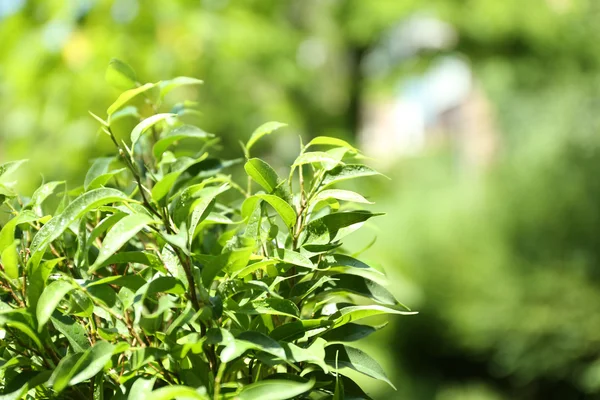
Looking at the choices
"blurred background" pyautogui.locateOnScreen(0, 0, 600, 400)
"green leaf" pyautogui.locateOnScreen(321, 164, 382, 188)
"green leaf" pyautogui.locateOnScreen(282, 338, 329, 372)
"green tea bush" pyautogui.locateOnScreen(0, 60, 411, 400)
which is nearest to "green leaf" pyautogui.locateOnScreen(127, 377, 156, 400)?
"green tea bush" pyautogui.locateOnScreen(0, 60, 411, 400)

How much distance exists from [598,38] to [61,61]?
3.94 metres

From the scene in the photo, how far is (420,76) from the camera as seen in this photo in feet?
17.4

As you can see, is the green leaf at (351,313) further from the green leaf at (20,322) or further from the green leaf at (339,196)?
the green leaf at (20,322)

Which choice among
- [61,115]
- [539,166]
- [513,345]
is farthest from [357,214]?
[539,166]

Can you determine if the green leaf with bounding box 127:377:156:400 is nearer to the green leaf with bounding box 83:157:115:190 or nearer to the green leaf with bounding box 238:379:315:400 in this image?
the green leaf with bounding box 238:379:315:400

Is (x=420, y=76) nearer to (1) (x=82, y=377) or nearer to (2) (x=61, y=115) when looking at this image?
(2) (x=61, y=115)

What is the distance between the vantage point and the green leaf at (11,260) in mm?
502

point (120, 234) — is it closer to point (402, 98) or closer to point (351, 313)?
point (351, 313)

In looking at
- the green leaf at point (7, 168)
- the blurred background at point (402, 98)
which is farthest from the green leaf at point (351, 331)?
the blurred background at point (402, 98)

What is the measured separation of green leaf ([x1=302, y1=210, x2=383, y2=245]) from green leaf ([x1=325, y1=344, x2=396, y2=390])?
0.29 feet

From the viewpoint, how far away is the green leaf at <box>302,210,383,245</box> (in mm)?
555

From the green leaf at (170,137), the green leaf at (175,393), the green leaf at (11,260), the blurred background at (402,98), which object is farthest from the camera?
the blurred background at (402,98)

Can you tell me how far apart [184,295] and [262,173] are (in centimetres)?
11

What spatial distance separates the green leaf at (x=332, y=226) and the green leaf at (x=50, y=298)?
197 millimetres
